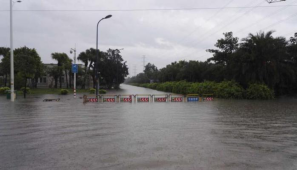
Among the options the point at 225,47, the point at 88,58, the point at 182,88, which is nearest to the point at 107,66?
the point at 88,58

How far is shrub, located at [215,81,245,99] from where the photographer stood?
23.7m

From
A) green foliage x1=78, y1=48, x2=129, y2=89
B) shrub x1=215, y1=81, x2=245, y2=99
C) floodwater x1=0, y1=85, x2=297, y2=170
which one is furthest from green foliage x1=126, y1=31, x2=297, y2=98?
green foliage x1=78, y1=48, x2=129, y2=89

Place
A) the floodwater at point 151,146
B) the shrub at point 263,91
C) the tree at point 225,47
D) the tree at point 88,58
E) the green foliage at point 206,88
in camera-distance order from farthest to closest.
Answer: the tree at point 88,58
the tree at point 225,47
the green foliage at point 206,88
the shrub at point 263,91
the floodwater at point 151,146

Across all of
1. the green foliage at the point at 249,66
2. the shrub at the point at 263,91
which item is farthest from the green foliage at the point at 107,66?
the shrub at the point at 263,91

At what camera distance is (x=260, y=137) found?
7.58 m

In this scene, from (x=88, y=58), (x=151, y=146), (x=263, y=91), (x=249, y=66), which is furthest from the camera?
(x=88, y=58)

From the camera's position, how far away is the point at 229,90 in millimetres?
25000

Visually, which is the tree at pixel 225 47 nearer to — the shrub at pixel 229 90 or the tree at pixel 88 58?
the shrub at pixel 229 90

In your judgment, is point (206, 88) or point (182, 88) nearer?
point (206, 88)

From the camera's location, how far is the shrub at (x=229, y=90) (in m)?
23.7

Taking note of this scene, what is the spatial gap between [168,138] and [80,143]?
2577 mm

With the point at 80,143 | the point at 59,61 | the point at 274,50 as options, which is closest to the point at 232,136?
the point at 274,50

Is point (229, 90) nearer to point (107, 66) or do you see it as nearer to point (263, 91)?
point (263, 91)

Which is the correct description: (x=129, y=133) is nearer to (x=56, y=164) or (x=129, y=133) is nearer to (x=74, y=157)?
(x=74, y=157)
